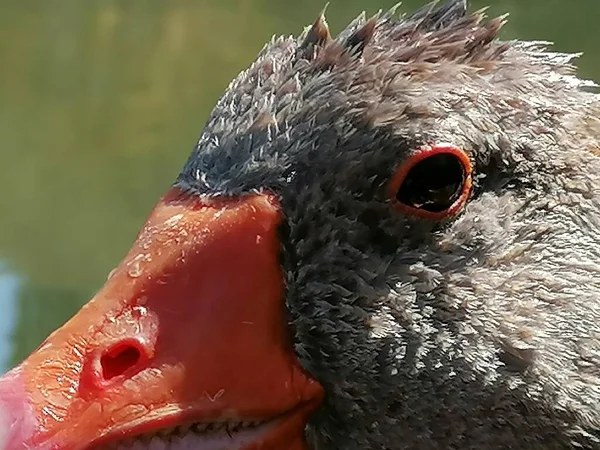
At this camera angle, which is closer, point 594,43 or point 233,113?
point 233,113

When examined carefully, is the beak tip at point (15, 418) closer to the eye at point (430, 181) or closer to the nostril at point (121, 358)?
the nostril at point (121, 358)

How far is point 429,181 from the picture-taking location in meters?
2.11

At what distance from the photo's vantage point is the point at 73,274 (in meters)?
9.41

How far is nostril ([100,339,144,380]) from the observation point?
6.51ft

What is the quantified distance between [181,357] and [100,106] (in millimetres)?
11762

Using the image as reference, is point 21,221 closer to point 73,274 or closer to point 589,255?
point 73,274

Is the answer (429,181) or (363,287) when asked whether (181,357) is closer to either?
(363,287)

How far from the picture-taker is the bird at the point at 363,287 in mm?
2045

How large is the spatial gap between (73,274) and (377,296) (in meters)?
7.61

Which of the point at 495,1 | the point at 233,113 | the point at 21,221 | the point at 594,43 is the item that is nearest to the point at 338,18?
the point at 495,1

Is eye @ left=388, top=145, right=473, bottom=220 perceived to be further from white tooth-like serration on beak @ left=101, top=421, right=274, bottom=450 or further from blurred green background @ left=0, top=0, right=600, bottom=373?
blurred green background @ left=0, top=0, right=600, bottom=373

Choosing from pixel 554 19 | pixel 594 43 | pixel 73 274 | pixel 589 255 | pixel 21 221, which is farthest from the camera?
pixel 554 19

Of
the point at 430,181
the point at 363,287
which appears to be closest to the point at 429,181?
the point at 430,181

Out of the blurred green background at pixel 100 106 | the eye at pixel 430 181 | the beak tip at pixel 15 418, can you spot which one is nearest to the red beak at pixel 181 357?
the beak tip at pixel 15 418
